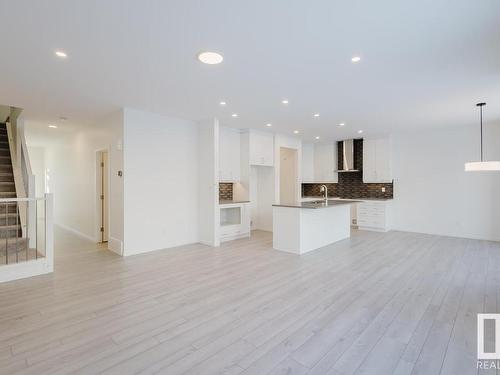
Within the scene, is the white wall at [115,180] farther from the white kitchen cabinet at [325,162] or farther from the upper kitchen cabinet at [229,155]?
the white kitchen cabinet at [325,162]

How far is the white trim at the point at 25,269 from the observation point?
363 centimetres

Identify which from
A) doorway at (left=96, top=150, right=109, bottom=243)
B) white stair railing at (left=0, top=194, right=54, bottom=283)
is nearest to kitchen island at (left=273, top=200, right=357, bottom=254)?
white stair railing at (left=0, top=194, right=54, bottom=283)

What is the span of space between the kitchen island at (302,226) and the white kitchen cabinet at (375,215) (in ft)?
6.77

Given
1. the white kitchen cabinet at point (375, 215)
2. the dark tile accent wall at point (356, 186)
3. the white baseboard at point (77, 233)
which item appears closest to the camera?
the white baseboard at point (77, 233)

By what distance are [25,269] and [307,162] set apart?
7391 millimetres

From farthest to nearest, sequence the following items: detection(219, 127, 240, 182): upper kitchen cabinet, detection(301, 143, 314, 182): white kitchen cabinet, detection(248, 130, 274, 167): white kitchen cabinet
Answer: detection(301, 143, 314, 182): white kitchen cabinet → detection(248, 130, 274, 167): white kitchen cabinet → detection(219, 127, 240, 182): upper kitchen cabinet

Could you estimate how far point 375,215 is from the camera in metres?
7.31

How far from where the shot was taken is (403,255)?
16.1 feet

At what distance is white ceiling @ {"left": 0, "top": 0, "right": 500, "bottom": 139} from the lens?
204cm

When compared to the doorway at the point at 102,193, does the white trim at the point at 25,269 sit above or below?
below

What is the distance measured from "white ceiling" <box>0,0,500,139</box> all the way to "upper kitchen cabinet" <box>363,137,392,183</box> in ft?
8.50

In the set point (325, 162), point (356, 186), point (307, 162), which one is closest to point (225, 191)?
point (307, 162)

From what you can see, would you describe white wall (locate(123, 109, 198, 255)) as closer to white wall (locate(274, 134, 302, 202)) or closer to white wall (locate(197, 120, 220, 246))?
white wall (locate(197, 120, 220, 246))

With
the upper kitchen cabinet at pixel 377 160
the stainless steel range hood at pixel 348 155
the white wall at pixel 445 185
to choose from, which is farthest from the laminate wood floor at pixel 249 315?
the stainless steel range hood at pixel 348 155
